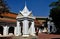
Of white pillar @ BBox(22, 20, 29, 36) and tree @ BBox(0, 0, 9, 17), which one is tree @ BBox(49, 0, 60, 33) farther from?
tree @ BBox(0, 0, 9, 17)

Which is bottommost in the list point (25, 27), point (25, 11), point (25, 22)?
point (25, 27)

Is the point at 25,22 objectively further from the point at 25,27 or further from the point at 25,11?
the point at 25,11

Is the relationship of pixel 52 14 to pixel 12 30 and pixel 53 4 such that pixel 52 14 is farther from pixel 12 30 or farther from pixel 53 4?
pixel 12 30

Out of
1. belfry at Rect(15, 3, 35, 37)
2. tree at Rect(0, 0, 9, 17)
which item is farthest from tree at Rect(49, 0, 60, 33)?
tree at Rect(0, 0, 9, 17)

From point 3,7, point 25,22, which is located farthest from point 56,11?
point 3,7

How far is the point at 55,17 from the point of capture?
21734 millimetres

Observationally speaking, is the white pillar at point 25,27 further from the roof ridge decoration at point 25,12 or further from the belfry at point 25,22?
the roof ridge decoration at point 25,12

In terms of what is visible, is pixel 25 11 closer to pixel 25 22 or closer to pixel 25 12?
pixel 25 12

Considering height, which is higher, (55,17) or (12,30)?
(55,17)

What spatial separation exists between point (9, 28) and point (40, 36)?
960cm

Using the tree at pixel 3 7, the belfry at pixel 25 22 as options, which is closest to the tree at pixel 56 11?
the belfry at pixel 25 22

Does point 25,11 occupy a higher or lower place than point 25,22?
higher

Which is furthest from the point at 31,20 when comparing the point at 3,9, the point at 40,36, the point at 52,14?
the point at 3,9

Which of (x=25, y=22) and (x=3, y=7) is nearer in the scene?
(x=25, y=22)
